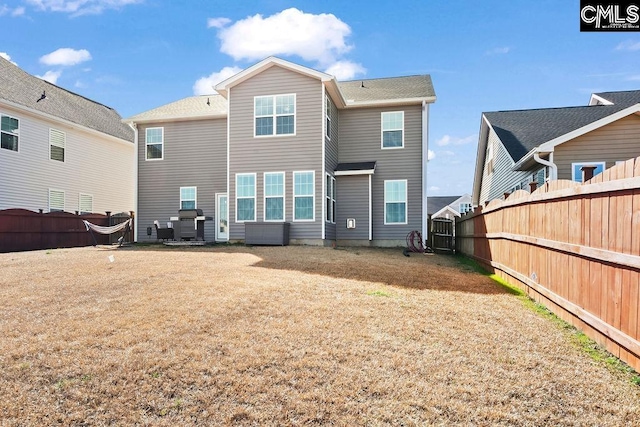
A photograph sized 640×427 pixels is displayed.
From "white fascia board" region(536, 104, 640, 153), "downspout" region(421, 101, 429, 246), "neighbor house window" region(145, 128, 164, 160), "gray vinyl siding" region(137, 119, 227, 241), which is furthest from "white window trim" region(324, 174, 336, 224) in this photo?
"neighbor house window" region(145, 128, 164, 160)

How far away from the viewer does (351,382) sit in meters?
3.29

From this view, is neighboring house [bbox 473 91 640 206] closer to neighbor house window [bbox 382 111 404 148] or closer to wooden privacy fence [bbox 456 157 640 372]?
neighbor house window [bbox 382 111 404 148]

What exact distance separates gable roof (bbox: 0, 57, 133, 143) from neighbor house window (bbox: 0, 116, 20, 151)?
72 centimetres

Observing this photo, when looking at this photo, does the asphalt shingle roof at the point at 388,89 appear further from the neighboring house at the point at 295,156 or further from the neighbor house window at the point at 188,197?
the neighbor house window at the point at 188,197

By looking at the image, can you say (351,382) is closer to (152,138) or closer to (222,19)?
(222,19)

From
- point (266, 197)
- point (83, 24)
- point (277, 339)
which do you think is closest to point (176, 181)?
point (266, 197)

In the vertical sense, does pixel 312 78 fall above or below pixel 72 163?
above

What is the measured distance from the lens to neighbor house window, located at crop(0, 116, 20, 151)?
15.7 meters

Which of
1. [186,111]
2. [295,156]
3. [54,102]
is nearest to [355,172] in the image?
[295,156]

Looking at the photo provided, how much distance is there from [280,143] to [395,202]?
16.5 ft

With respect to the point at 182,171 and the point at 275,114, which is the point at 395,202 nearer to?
the point at 275,114

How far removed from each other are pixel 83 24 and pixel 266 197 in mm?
10050

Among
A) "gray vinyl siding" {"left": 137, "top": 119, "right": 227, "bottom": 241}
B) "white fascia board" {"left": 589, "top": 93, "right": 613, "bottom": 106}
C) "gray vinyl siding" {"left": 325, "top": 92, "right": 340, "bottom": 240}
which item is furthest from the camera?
"white fascia board" {"left": 589, "top": 93, "right": 613, "bottom": 106}

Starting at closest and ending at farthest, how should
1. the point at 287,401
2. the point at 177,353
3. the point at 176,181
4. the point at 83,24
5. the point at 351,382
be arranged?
the point at 287,401 → the point at 351,382 → the point at 177,353 → the point at 83,24 → the point at 176,181
